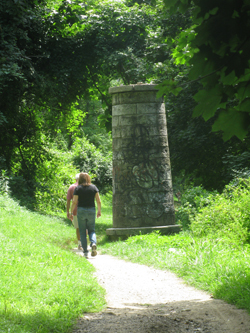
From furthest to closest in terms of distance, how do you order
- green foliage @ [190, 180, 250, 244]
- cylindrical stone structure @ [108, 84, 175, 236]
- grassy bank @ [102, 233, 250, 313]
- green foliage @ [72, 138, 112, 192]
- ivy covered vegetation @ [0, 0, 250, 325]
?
green foliage @ [72, 138, 112, 192]
ivy covered vegetation @ [0, 0, 250, 325]
cylindrical stone structure @ [108, 84, 175, 236]
green foliage @ [190, 180, 250, 244]
grassy bank @ [102, 233, 250, 313]

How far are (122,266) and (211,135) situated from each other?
357 inches

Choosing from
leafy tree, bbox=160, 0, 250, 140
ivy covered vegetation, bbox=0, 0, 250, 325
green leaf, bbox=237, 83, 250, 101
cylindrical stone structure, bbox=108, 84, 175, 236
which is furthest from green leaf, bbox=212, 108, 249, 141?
cylindrical stone structure, bbox=108, 84, 175, 236

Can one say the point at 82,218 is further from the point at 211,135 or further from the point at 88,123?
the point at 88,123

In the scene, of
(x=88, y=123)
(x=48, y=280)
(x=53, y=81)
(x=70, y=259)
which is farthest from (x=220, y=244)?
(x=88, y=123)

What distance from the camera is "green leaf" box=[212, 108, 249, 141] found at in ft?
11.8

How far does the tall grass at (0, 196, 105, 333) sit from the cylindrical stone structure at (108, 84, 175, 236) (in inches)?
168

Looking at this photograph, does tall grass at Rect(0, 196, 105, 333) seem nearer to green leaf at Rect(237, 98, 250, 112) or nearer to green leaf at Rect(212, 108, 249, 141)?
green leaf at Rect(212, 108, 249, 141)

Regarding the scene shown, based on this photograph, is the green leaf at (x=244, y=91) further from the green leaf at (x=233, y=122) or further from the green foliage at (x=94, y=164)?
the green foliage at (x=94, y=164)

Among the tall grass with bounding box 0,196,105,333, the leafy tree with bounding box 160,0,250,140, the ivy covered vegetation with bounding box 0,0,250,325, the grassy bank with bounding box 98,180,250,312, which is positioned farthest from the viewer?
the ivy covered vegetation with bounding box 0,0,250,325

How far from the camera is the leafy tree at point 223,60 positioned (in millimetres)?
3324

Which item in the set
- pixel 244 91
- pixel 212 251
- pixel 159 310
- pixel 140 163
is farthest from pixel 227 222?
pixel 244 91

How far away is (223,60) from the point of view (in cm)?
351

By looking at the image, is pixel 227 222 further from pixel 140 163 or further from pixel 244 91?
pixel 244 91

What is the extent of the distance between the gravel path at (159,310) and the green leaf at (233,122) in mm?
1857
